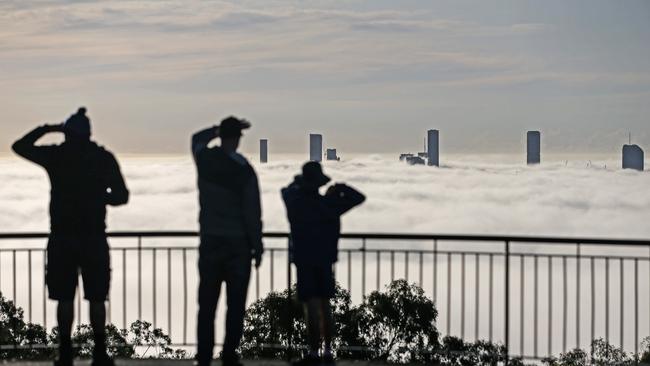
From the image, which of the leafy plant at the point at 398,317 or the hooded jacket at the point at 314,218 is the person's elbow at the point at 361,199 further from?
the leafy plant at the point at 398,317

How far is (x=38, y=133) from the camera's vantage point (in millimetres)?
8891

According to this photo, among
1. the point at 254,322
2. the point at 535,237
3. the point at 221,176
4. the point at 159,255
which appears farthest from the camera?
the point at 254,322

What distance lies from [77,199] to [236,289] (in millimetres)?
1401

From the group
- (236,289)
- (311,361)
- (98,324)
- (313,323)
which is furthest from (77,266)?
(311,361)

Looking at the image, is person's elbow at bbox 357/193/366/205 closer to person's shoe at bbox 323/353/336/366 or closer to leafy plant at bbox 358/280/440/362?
person's shoe at bbox 323/353/336/366

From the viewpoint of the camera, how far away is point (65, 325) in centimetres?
909

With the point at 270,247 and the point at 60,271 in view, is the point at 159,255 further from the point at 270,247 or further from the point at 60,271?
the point at 60,271

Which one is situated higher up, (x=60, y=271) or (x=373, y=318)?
(x=60, y=271)

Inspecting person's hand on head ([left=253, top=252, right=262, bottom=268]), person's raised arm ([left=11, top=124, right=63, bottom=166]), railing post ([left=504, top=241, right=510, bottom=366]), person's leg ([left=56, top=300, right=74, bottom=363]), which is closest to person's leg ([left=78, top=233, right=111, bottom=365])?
person's leg ([left=56, top=300, right=74, bottom=363])

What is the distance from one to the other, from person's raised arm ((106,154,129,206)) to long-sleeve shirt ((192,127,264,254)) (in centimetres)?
69

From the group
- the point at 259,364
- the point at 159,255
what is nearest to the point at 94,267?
the point at 259,364

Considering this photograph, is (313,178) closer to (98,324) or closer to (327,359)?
(327,359)

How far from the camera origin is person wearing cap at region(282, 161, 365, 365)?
9422 millimetres

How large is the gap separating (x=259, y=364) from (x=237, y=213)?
2.53 metres
